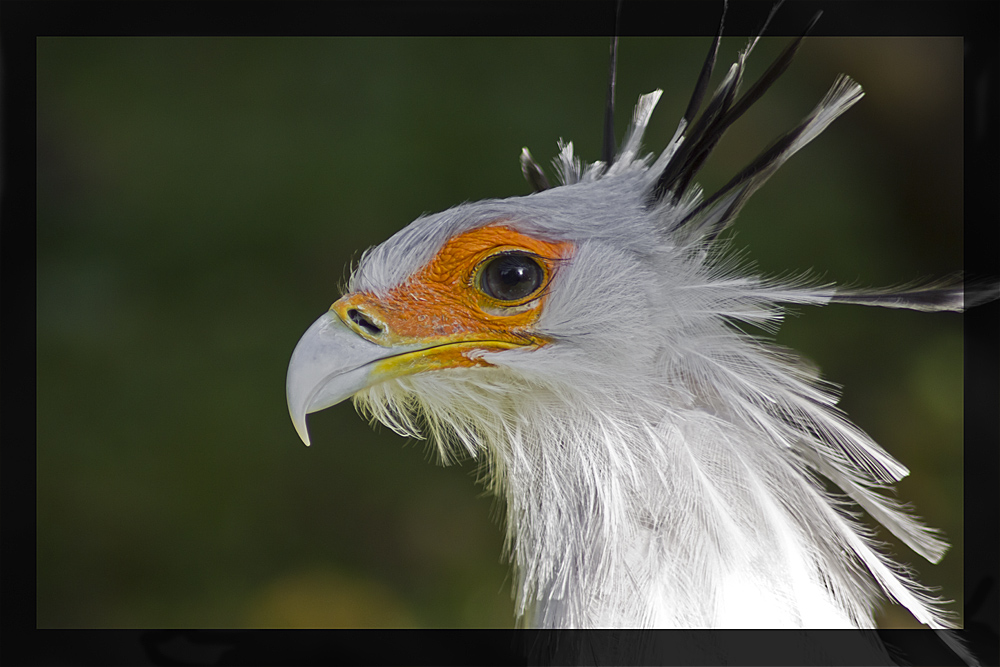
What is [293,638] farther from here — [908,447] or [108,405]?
[908,447]

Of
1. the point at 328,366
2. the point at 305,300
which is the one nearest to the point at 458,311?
the point at 328,366

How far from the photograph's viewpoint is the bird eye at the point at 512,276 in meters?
1.09

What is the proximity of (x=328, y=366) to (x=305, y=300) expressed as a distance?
1.72m

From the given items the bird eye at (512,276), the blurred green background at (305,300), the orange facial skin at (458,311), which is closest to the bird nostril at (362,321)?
the orange facial skin at (458,311)

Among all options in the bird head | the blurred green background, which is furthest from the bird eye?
the blurred green background

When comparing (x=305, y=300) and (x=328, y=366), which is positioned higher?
(x=305, y=300)

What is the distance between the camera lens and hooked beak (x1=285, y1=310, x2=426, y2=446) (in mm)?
1056

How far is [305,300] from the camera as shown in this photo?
2.72 metres

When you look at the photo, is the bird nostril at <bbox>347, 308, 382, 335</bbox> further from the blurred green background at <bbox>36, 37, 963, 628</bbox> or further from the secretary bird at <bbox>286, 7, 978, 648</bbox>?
the blurred green background at <bbox>36, 37, 963, 628</bbox>

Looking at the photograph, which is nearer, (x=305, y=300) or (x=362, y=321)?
(x=362, y=321)

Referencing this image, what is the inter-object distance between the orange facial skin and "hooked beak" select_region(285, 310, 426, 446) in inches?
0.6

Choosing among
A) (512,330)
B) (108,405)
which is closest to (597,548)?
(512,330)

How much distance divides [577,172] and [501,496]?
0.55 meters

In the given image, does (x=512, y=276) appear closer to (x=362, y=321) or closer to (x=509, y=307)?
(x=509, y=307)
